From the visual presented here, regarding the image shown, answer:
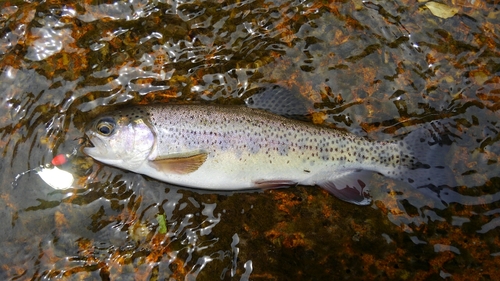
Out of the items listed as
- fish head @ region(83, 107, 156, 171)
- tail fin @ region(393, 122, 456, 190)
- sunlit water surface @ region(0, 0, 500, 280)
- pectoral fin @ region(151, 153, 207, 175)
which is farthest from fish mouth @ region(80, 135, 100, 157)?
tail fin @ region(393, 122, 456, 190)

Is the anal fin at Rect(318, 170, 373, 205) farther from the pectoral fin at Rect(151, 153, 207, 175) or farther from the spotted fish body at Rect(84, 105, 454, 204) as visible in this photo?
the pectoral fin at Rect(151, 153, 207, 175)

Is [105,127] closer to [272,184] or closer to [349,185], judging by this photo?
[272,184]

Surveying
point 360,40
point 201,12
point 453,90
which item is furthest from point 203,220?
point 453,90

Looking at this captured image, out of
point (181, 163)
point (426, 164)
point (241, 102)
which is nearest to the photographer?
point (181, 163)

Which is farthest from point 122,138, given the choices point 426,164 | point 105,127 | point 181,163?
point 426,164

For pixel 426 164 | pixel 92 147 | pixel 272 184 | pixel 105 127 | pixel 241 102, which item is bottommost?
pixel 426 164

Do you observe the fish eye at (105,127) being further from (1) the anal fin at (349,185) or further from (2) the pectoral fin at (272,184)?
(1) the anal fin at (349,185)
